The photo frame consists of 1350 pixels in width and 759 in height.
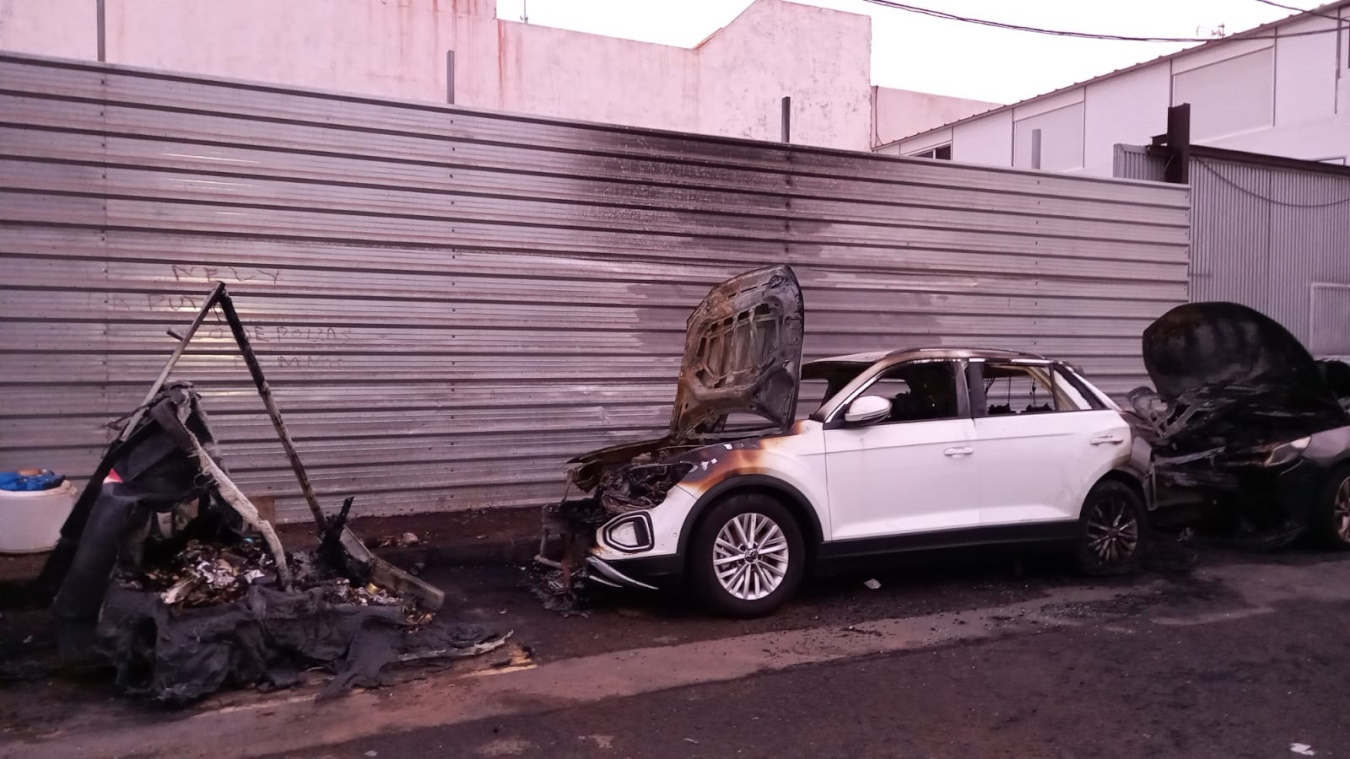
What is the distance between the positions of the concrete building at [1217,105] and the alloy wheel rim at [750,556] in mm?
11622

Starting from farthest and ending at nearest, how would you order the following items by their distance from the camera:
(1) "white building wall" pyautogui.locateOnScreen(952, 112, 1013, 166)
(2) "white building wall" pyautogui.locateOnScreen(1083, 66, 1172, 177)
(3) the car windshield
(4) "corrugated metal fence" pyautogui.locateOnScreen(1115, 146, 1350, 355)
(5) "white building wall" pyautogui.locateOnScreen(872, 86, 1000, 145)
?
(5) "white building wall" pyautogui.locateOnScreen(872, 86, 1000, 145), (1) "white building wall" pyautogui.locateOnScreen(952, 112, 1013, 166), (2) "white building wall" pyautogui.locateOnScreen(1083, 66, 1172, 177), (4) "corrugated metal fence" pyautogui.locateOnScreen(1115, 146, 1350, 355), (3) the car windshield

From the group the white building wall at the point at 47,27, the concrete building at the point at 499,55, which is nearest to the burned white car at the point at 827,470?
the concrete building at the point at 499,55

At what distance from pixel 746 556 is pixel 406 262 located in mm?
4136

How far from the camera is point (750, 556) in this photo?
636 centimetres

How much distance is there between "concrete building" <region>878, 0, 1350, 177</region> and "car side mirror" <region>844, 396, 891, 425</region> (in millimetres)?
10894

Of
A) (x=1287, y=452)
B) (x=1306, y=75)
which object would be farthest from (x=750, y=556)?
(x=1306, y=75)

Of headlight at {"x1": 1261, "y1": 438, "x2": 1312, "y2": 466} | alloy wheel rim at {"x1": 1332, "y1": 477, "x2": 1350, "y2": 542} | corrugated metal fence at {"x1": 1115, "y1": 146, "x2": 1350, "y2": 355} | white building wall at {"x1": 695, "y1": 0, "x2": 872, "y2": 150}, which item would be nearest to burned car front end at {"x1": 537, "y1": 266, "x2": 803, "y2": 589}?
headlight at {"x1": 1261, "y1": 438, "x2": 1312, "y2": 466}

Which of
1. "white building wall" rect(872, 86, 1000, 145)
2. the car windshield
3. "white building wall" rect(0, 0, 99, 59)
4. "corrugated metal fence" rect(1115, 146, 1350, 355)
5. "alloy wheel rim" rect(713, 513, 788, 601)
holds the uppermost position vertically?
"white building wall" rect(872, 86, 1000, 145)

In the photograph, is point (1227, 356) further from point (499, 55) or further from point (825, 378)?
point (499, 55)

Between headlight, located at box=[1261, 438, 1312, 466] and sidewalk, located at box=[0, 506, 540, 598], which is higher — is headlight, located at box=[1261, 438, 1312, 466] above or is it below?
above

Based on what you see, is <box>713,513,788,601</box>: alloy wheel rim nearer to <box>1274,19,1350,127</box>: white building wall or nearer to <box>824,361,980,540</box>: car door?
<box>824,361,980,540</box>: car door

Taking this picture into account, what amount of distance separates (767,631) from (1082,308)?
307 inches

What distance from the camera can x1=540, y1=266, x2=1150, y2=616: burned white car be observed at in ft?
20.6

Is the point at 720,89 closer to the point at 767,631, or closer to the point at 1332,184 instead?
the point at 1332,184
